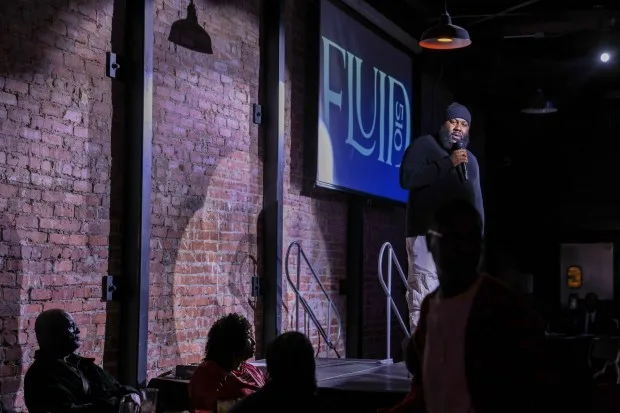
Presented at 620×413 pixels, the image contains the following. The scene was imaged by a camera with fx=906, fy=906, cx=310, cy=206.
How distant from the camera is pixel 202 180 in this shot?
20.5 feet

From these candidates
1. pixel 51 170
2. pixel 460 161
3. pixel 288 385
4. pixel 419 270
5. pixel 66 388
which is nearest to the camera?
pixel 288 385

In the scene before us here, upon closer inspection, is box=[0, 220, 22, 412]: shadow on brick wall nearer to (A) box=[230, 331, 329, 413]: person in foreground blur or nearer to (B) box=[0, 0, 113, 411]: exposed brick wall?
(B) box=[0, 0, 113, 411]: exposed brick wall

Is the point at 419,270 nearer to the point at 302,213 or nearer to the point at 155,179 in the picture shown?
the point at 155,179

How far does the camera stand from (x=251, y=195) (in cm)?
683

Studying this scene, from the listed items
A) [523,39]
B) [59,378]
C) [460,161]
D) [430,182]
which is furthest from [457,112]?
[523,39]

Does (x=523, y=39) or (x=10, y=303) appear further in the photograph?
(x=523, y=39)

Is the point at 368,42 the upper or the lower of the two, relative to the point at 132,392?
upper

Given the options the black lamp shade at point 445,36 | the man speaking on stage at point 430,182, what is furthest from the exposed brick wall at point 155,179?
the man speaking on stage at point 430,182

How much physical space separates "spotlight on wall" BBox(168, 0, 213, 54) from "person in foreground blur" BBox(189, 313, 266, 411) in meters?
2.51

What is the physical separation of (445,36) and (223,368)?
152 inches

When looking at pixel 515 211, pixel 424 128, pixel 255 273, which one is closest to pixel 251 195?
pixel 255 273

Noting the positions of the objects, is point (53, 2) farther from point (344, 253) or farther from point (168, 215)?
point (344, 253)

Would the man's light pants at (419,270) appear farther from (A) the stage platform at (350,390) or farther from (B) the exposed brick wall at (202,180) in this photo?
(B) the exposed brick wall at (202,180)

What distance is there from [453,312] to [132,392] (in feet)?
9.21
